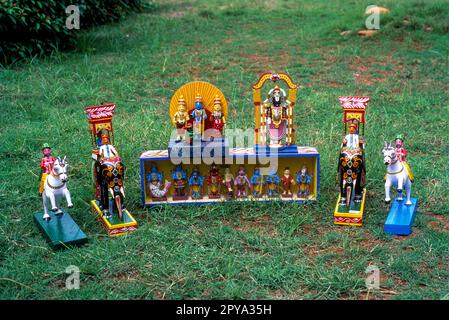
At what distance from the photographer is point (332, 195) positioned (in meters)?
5.75

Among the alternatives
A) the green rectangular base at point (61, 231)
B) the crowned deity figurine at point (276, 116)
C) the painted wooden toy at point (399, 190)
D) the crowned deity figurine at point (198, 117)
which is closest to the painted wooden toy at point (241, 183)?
the crowned deity figurine at point (276, 116)

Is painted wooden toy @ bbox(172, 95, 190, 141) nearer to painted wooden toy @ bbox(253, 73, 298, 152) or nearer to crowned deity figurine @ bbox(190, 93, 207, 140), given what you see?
crowned deity figurine @ bbox(190, 93, 207, 140)

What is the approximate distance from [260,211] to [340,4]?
9104mm

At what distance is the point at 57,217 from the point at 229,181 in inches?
58.8

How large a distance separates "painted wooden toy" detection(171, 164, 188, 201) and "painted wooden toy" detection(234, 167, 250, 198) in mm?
454

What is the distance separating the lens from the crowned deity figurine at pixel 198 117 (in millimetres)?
5438

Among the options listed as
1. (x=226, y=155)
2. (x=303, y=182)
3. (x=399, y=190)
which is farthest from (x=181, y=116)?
(x=399, y=190)

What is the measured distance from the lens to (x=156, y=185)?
18.3ft

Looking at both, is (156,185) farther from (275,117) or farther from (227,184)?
(275,117)

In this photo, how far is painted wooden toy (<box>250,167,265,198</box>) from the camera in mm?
5609

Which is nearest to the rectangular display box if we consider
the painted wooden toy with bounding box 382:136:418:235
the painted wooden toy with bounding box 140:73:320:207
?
the painted wooden toy with bounding box 140:73:320:207

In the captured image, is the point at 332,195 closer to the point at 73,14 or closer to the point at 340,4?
the point at 73,14

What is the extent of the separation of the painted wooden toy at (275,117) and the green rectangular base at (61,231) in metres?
1.69
